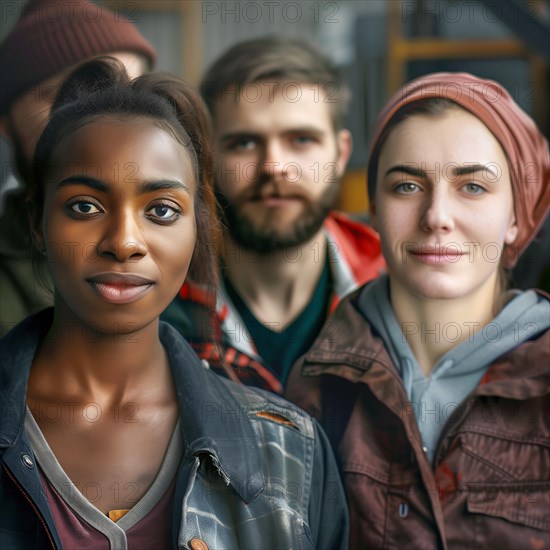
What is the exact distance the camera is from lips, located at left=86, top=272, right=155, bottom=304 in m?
1.02

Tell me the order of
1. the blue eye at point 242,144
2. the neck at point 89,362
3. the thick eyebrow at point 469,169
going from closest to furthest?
the neck at point 89,362
the thick eyebrow at point 469,169
the blue eye at point 242,144

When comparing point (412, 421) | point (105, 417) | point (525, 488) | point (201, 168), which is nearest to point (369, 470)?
point (412, 421)

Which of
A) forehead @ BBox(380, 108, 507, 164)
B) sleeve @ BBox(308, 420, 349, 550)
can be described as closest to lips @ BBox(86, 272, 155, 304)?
sleeve @ BBox(308, 420, 349, 550)

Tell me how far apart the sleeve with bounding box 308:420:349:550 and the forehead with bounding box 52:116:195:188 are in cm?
43

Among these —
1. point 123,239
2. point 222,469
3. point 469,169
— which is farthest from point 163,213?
point 469,169

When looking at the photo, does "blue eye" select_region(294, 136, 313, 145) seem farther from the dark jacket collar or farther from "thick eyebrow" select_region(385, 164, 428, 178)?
the dark jacket collar

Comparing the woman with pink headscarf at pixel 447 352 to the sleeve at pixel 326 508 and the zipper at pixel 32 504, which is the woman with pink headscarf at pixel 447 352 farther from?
the zipper at pixel 32 504

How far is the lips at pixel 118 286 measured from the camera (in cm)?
102

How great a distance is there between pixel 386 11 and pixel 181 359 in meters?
2.02

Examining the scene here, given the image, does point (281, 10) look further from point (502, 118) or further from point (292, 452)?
point (292, 452)

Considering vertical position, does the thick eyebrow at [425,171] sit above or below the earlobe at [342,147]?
below

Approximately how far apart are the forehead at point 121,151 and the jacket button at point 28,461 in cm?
34

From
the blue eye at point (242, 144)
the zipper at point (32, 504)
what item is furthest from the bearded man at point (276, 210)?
the zipper at point (32, 504)

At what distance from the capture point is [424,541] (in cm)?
114
